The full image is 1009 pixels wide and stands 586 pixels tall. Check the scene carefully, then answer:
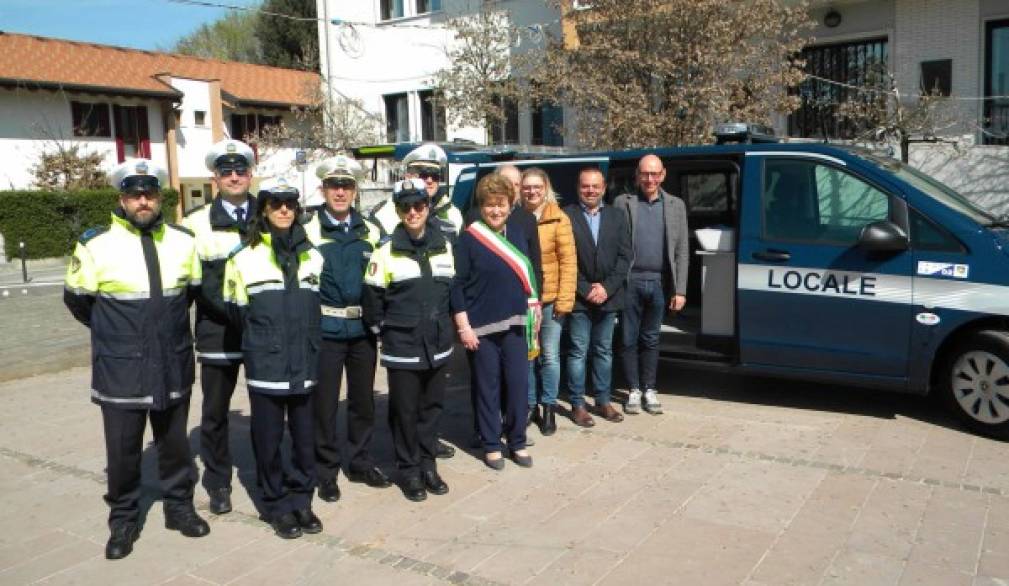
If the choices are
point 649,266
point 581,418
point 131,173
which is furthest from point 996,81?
point 131,173

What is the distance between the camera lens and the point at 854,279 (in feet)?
19.6

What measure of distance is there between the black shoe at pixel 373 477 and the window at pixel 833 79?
43.6 ft

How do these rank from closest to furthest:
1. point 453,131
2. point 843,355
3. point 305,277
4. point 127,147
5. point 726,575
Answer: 1. point 726,575
2. point 305,277
3. point 843,355
4. point 453,131
5. point 127,147

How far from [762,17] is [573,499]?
1094cm

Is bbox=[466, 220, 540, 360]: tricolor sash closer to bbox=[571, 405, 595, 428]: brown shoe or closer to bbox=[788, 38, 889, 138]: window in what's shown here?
bbox=[571, 405, 595, 428]: brown shoe

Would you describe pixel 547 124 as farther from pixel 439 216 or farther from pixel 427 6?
pixel 439 216

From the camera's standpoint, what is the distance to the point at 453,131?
20953mm

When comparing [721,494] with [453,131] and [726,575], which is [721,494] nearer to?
[726,575]

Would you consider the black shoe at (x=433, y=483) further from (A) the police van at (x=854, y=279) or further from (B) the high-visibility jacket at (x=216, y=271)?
(A) the police van at (x=854, y=279)

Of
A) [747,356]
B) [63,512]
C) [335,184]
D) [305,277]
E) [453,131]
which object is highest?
[453,131]

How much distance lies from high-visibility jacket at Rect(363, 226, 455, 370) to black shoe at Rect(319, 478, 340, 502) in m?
0.79

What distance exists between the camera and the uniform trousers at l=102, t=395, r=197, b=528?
4395mm

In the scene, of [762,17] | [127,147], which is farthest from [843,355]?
[127,147]

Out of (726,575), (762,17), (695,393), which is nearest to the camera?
(726,575)
